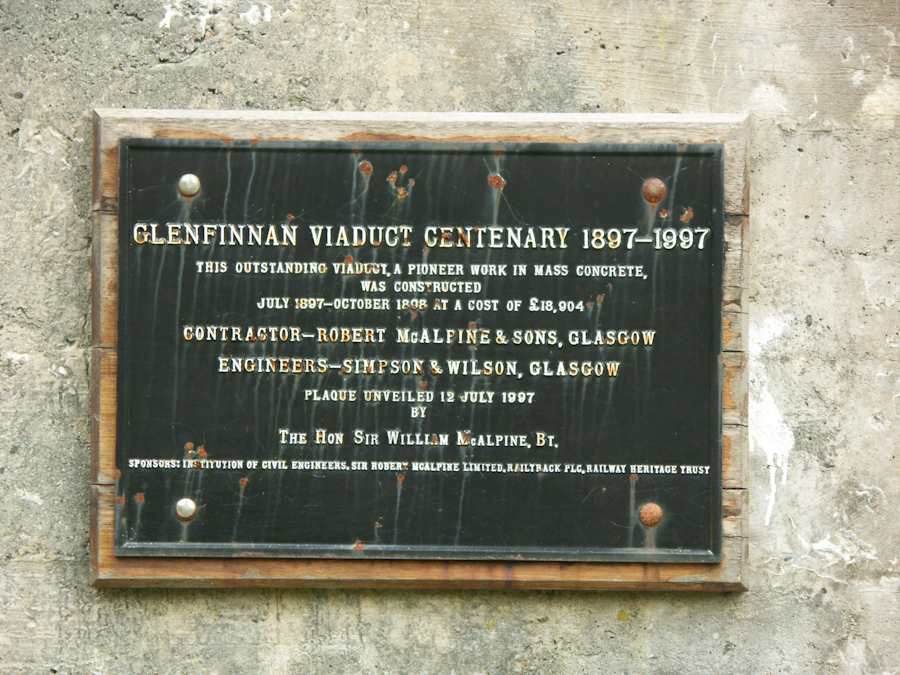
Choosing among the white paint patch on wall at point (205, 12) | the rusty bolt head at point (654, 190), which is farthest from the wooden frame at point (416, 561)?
the white paint patch on wall at point (205, 12)

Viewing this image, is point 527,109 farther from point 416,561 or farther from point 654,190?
point 416,561

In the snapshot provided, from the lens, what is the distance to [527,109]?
2654 millimetres

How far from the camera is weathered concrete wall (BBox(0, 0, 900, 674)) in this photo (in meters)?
2.57

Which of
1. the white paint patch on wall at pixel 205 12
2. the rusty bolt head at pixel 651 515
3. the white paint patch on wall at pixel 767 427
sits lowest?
the rusty bolt head at pixel 651 515

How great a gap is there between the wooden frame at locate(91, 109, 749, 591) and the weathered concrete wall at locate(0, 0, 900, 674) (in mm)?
110

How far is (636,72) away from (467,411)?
1.38 m

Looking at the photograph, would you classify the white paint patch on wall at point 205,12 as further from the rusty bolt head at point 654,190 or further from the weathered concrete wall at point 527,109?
the rusty bolt head at point 654,190

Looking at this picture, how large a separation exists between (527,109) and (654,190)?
0.55m

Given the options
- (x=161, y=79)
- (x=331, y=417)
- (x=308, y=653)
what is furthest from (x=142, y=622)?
(x=161, y=79)

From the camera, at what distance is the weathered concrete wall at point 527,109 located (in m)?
2.57

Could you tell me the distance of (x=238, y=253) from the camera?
2.52m

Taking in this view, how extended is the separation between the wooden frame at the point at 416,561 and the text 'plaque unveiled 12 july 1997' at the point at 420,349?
0.21 ft

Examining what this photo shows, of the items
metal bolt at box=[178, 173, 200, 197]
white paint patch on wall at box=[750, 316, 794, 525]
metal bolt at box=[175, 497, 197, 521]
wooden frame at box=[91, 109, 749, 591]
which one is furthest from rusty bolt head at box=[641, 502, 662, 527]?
metal bolt at box=[178, 173, 200, 197]

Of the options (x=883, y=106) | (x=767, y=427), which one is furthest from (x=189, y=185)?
(x=883, y=106)
